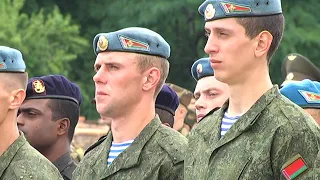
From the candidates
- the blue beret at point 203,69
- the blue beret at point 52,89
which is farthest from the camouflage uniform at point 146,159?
the blue beret at point 203,69

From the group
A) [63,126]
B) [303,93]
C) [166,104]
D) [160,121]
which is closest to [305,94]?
[303,93]

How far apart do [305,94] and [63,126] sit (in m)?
1.72

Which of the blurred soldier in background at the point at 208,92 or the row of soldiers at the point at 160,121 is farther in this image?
the blurred soldier in background at the point at 208,92

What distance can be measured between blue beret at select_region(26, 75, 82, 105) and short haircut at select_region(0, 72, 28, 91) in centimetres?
108

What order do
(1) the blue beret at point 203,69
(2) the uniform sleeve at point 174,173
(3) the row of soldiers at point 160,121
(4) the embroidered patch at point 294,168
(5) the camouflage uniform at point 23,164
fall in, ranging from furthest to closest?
(1) the blue beret at point 203,69
(5) the camouflage uniform at point 23,164
(2) the uniform sleeve at point 174,173
(3) the row of soldiers at point 160,121
(4) the embroidered patch at point 294,168

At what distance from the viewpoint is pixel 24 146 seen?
20.1 ft

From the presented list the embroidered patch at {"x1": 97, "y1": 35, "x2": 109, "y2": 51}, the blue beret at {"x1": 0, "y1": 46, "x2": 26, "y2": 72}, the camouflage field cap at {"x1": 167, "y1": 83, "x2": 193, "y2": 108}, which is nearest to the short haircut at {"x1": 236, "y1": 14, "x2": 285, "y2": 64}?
the embroidered patch at {"x1": 97, "y1": 35, "x2": 109, "y2": 51}

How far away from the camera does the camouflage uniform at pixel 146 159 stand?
575cm

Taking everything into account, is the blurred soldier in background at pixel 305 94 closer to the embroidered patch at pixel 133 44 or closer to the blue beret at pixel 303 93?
the blue beret at pixel 303 93

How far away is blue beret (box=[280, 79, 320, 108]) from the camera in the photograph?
21.3 ft

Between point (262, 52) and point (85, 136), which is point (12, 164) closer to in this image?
point (262, 52)

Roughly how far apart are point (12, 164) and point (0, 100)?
1.24ft

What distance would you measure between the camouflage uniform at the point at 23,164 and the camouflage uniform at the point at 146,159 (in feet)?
0.55

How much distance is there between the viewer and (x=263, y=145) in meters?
5.06
